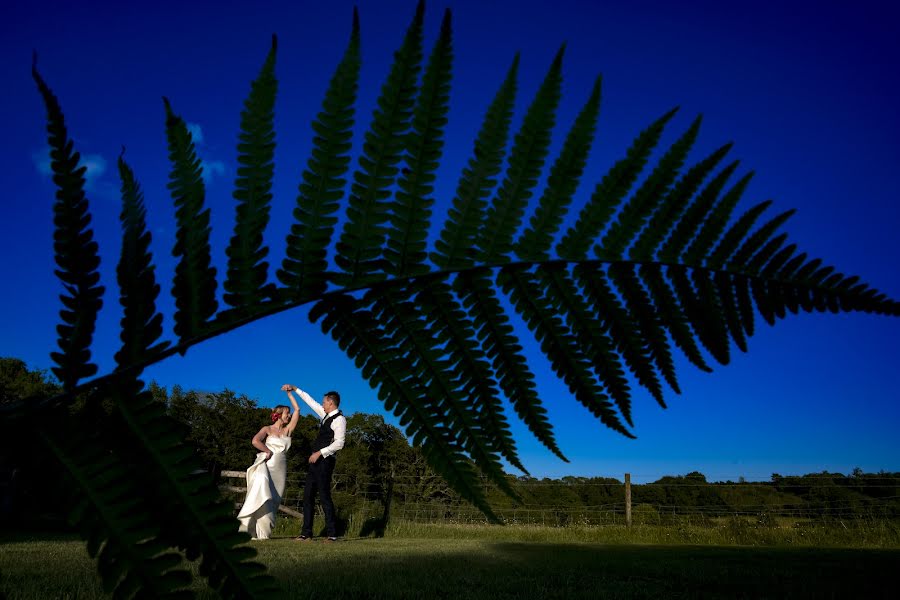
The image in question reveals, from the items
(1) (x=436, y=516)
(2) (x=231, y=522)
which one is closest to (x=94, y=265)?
(2) (x=231, y=522)

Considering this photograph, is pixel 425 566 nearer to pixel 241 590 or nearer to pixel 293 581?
pixel 293 581

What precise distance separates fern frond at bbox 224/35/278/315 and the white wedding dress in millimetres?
9452

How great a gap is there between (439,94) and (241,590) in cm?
68

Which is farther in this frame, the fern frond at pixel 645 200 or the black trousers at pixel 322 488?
the black trousers at pixel 322 488

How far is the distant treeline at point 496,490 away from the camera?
13.1 meters

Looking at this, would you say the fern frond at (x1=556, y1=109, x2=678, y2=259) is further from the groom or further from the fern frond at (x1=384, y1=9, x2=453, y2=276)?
the groom

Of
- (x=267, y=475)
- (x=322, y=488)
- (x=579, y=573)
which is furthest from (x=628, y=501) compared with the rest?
(x=267, y=475)

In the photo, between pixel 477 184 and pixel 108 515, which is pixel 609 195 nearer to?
pixel 477 184

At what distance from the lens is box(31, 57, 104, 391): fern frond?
2.15 feet

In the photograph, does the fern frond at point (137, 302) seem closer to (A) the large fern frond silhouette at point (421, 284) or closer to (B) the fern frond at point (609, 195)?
(A) the large fern frond silhouette at point (421, 284)

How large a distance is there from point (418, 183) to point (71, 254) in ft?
1.45

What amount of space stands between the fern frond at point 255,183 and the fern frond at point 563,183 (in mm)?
368

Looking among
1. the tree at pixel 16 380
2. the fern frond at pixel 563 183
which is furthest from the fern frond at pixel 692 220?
the tree at pixel 16 380

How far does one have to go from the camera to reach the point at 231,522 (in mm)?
670
